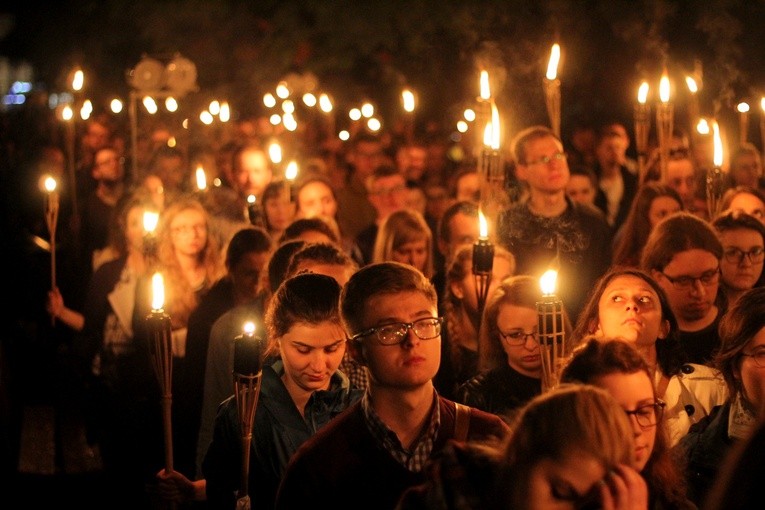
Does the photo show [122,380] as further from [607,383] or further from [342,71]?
[342,71]

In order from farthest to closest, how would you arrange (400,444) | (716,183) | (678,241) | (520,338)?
(716,183) < (678,241) < (520,338) < (400,444)

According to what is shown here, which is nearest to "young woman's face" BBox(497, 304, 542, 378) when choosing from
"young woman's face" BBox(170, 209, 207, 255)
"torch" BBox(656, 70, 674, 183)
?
"young woman's face" BBox(170, 209, 207, 255)

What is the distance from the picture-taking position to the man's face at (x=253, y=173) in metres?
9.96

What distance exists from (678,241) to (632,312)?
3.57 feet

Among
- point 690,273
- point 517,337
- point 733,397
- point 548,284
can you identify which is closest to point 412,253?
point 690,273

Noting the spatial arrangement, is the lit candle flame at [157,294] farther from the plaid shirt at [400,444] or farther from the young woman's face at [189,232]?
the young woman's face at [189,232]

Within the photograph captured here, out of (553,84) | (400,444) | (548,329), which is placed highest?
(553,84)

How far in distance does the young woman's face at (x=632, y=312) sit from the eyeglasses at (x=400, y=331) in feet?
5.02

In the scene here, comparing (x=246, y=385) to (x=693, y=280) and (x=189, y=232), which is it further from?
(x=189, y=232)

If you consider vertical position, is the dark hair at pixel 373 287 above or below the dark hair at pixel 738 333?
above

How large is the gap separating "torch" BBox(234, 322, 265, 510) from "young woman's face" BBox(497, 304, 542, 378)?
59.2 inches

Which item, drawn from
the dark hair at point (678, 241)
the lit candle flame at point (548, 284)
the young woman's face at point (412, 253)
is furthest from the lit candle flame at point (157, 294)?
the young woman's face at point (412, 253)

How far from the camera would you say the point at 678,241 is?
5.98 meters

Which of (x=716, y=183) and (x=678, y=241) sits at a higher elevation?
(x=716, y=183)
